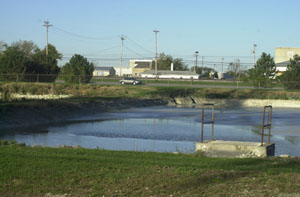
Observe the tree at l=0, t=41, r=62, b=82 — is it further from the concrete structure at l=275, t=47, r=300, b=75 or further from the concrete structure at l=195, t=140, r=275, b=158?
the concrete structure at l=275, t=47, r=300, b=75

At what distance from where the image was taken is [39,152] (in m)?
12.9

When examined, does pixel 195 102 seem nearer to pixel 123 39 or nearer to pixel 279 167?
pixel 279 167

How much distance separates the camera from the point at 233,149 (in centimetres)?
1462

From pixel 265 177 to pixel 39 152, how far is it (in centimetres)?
631

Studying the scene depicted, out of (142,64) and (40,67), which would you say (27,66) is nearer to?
(40,67)

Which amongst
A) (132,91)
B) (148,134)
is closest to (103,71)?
(132,91)

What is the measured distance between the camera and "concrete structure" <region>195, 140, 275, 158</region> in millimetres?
14172

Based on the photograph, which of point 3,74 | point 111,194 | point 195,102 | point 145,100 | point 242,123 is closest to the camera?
point 111,194

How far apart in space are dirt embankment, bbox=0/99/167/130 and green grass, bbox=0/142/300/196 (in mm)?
16231

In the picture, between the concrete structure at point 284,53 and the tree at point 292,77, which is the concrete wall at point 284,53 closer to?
the concrete structure at point 284,53

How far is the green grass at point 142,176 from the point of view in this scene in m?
9.24

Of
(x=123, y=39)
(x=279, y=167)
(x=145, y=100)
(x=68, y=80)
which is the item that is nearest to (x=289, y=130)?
(x=279, y=167)

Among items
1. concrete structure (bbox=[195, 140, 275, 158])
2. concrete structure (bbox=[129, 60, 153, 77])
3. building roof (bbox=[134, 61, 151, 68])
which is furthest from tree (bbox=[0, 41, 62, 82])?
building roof (bbox=[134, 61, 151, 68])

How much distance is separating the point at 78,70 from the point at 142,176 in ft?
192
